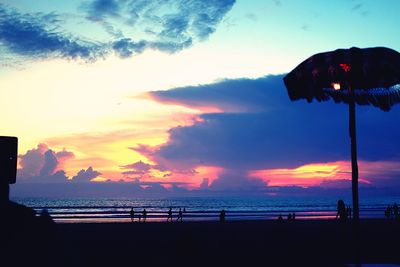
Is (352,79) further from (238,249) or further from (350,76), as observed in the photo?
(238,249)

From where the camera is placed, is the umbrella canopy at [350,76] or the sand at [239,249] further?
the sand at [239,249]

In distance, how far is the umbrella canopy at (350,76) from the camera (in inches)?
329

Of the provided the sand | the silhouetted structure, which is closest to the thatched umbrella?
the sand

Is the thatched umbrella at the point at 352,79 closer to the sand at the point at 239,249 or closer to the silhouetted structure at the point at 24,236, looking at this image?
the sand at the point at 239,249

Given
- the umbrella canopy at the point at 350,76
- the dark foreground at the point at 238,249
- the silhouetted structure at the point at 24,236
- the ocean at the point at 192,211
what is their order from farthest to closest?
the ocean at the point at 192,211
the dark foreground at the point at 238,249
the umbrella canopy at the point at 350,76
the silhouetted structure at the point at 24,236

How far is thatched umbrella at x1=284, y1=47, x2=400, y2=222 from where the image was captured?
8375 mm

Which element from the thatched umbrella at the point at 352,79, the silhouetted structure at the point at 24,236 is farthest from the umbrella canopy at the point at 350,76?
the silhouetted structure at the point at 24,236

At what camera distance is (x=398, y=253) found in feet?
48.3

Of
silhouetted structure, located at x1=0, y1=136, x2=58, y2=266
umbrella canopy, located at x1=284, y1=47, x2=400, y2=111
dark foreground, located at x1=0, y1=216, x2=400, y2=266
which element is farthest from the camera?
dark foreground, located at x1=0, y1=216, x2=400, y2=266

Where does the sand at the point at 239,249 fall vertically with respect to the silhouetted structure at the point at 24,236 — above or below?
below

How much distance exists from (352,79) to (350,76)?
0.15m

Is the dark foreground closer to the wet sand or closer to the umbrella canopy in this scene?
the wet sand

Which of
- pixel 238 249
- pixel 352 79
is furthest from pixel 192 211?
pixel 352 79

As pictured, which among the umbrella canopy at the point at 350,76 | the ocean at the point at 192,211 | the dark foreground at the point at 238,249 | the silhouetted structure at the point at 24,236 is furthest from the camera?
the ocean at the point at 192,211
